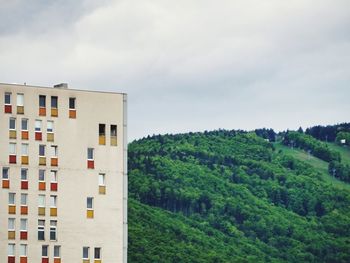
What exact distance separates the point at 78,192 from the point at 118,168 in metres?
4.81

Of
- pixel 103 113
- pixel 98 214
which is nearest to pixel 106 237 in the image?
pixel 98 214

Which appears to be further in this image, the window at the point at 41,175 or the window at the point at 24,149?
the window at the point at 41,175

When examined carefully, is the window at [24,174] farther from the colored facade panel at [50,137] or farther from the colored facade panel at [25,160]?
the colored facade panel at [50,137]

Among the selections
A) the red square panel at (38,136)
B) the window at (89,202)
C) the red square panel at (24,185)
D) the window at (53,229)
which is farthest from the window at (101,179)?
the red square panel at (24,185)

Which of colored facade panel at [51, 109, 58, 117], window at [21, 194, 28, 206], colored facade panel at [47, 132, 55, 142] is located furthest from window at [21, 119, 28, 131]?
window at [21, 194, 28, 206]

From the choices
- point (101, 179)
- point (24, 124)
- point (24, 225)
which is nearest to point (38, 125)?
point (24, 124)

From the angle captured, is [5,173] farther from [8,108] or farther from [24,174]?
[8,108]

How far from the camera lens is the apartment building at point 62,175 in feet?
436

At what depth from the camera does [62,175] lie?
443ft

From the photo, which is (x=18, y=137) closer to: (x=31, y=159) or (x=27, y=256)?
(x=31, y=159)

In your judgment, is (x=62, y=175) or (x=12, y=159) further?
(x=62, y=175)

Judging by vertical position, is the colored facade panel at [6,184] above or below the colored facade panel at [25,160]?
below

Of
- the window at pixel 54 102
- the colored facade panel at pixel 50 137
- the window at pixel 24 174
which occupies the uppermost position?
the window at pixel 54 102

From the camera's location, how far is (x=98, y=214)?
136 metres
